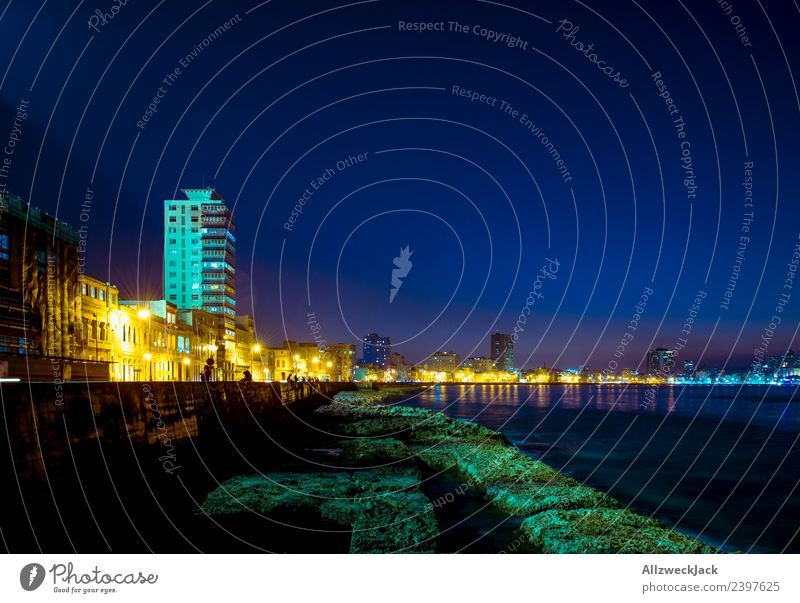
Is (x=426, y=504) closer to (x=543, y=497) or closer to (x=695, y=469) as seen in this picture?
(x=543, y=497)

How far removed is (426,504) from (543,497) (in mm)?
3886

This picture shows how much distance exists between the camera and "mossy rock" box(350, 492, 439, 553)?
1399 centimetres

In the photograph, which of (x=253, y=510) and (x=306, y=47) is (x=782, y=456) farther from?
(x=306, y=47)

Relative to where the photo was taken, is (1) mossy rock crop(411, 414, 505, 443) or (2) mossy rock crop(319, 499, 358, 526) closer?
(2) mossy rock crop(319, 499, 358, 526)

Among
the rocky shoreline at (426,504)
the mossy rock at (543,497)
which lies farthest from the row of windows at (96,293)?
the mossy rock at (543,497)

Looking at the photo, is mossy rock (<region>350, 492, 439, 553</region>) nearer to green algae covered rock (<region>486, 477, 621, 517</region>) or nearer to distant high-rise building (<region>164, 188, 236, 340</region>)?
green algae covered rock (<region>486, 477, 621, 517</region>)

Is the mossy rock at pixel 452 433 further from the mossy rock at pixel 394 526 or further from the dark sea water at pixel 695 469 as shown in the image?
the mossy rock at pixel 394 526

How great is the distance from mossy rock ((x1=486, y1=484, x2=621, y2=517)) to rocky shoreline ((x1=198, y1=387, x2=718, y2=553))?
0.10 ft

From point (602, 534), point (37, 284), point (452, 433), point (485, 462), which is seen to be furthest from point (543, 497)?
point (37, 284)

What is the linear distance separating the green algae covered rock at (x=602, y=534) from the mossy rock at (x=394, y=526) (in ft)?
9.29

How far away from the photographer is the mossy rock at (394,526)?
14.0m

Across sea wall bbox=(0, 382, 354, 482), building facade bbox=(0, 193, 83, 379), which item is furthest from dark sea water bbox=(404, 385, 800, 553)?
building facade bbox=(0, 193, 83, 379)
